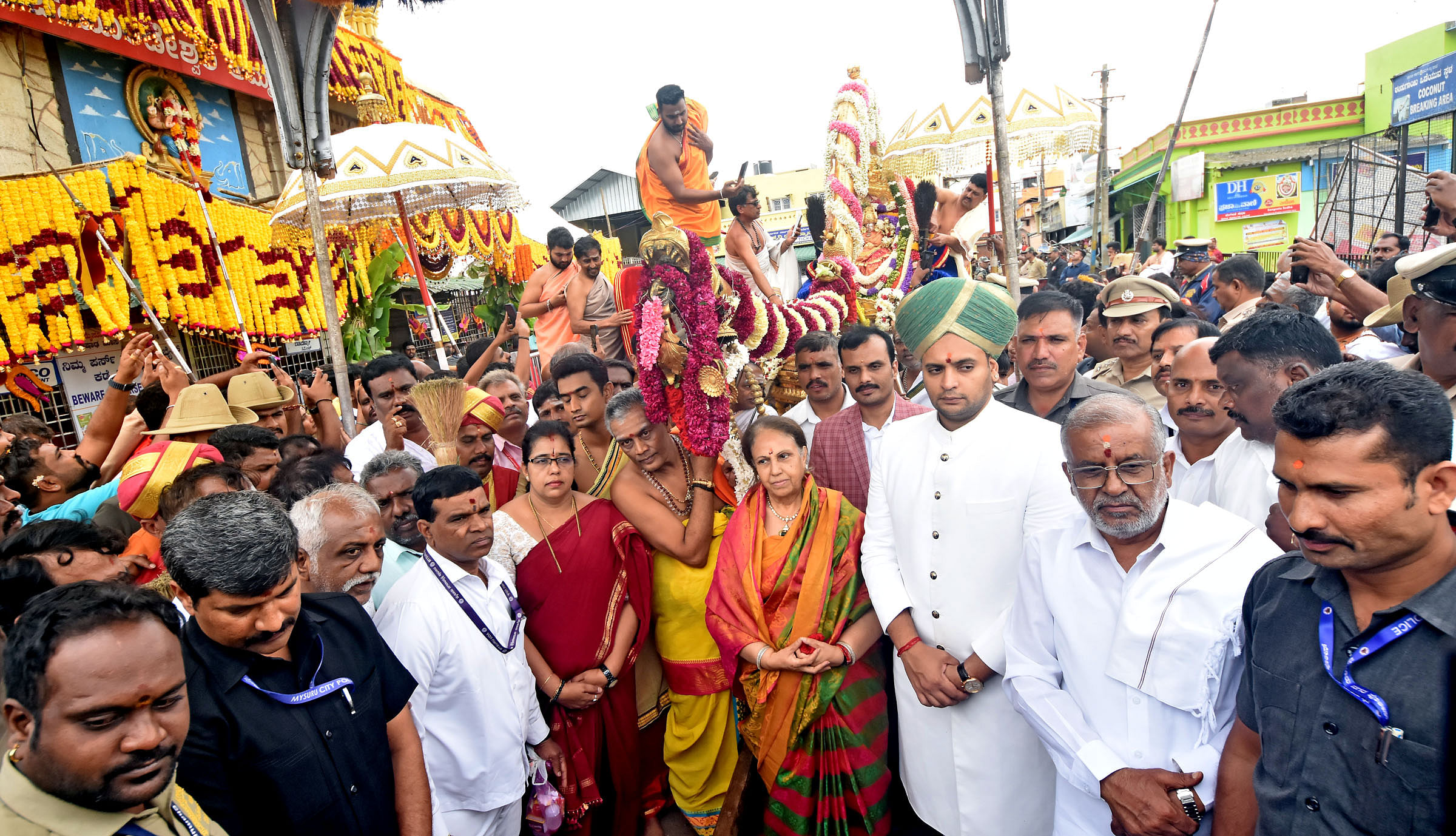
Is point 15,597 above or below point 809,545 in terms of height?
above

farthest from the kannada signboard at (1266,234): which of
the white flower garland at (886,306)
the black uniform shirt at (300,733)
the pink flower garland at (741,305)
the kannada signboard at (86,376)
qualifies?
the kannada signboard at (86,376)

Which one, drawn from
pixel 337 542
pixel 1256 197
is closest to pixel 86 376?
pixel 337 542

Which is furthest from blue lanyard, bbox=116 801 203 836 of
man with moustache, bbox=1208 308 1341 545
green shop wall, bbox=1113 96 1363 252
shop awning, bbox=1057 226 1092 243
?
shop awning, bbox=1057 226 1092 243

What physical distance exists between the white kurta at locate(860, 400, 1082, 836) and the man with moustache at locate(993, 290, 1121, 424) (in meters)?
0.93

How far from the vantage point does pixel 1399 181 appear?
1103cm

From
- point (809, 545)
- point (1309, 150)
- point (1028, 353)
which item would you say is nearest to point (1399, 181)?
point (1309, 150)

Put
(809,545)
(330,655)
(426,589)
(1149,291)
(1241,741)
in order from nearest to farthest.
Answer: (1241,741) → (330,655) → (426,589) → (809,545) → (1149,291)

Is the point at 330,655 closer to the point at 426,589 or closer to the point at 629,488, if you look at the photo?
the point at 426,589

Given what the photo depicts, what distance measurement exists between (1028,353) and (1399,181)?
12010 mm

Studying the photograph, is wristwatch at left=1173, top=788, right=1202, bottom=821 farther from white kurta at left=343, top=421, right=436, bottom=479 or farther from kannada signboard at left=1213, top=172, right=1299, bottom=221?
kannada signboard at left=1213, top=172, right=1299, bottom=221

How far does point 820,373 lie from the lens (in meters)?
3.79

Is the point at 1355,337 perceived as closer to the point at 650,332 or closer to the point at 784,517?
the point at 784,517

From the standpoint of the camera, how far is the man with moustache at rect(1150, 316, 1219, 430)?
3.47 m

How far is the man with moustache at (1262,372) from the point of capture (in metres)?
2.41
